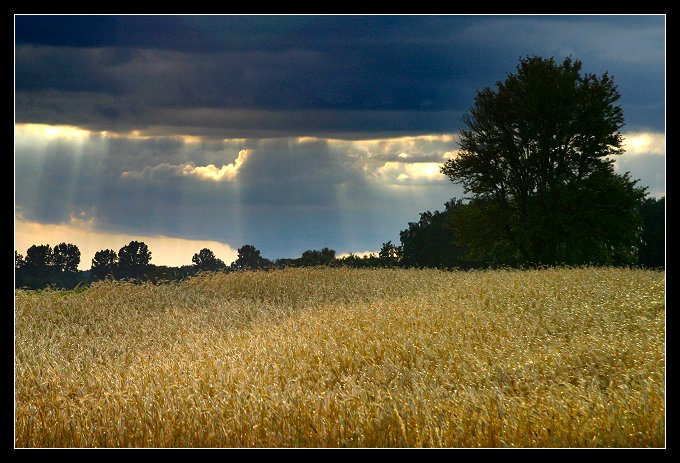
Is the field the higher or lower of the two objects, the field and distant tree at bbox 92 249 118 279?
the lower

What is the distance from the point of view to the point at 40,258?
1594cm

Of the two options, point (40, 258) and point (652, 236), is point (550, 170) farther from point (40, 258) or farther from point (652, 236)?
point (40, 258)

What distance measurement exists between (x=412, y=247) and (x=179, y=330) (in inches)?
907

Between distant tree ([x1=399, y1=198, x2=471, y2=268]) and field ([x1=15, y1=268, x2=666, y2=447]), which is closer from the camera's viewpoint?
field ([x1=15, y1=268, x2=666, y2=447])

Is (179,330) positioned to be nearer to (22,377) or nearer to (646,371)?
(22,377)

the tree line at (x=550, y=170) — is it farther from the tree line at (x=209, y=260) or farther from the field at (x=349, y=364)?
the field at (x=349, y=364)

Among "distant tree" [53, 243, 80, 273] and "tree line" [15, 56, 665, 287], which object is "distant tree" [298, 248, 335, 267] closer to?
"tree line" [15, 56, 665, 287]

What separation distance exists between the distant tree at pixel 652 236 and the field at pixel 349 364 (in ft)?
32.4

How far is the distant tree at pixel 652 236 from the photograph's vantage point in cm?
2575

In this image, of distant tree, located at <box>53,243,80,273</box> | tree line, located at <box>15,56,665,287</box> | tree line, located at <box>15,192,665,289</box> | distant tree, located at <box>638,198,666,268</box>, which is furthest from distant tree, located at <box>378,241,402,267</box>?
distant tree, located at <box>53,243,80,273</box>

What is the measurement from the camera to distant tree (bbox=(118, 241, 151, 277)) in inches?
719

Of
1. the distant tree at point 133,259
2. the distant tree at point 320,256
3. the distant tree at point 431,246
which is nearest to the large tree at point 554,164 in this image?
the distant tree at point 320,256

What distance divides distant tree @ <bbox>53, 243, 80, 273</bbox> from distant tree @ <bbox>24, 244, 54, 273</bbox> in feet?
0.54
